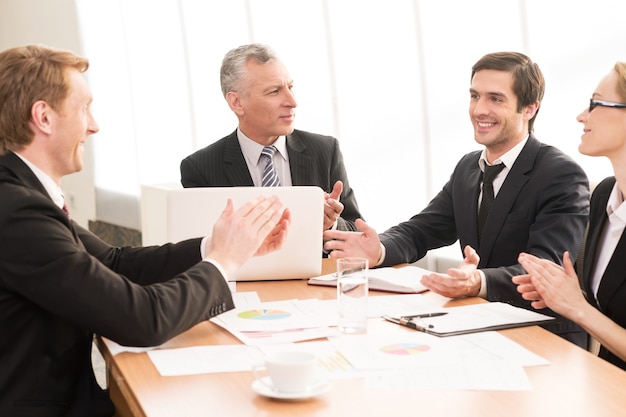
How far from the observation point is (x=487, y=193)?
3604mm

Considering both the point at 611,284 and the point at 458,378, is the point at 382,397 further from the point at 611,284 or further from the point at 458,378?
the point at 611,284

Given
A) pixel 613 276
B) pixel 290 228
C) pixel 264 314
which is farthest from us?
pixel 290 228

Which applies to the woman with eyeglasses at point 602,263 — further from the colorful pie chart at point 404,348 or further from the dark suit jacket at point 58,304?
the dark suit jacket at point 58,304

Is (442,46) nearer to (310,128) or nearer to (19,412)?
(310,128)

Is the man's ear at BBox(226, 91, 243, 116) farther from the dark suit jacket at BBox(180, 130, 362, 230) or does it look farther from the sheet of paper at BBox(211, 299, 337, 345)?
the sheet of paper at BBox(211, 299, 337, 345)

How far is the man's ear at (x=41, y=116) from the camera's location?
2383mm

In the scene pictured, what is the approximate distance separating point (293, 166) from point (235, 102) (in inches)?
17.9

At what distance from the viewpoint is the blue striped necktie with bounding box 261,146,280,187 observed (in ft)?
13.2

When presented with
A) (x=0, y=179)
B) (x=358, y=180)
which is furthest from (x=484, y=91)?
(x=358, y=180)

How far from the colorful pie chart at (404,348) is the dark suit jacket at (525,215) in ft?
3.01

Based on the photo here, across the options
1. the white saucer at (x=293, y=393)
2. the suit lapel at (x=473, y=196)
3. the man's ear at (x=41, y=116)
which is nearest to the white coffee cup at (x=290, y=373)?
the white saucer at (x=293, y=393)

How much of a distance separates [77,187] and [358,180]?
5.05 meters

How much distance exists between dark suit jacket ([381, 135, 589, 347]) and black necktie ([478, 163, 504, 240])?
29 mm

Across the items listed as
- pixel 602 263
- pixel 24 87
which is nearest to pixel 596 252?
pixel 602 263
